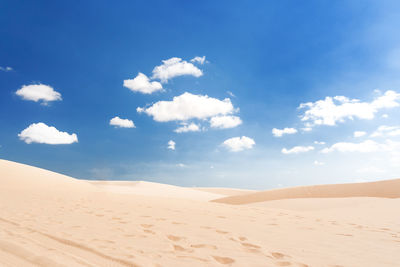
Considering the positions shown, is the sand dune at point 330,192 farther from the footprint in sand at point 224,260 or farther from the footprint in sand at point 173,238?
the footprint in sand at point 224,260

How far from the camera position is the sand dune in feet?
65.9

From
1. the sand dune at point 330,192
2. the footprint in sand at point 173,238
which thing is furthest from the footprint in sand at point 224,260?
the sand dune at point 330,192

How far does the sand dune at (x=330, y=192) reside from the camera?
20.1m

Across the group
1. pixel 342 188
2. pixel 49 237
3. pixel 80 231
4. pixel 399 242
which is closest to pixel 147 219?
pixel 80 231

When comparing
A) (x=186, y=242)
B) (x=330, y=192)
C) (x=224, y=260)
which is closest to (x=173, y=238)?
(x=186, y=242)

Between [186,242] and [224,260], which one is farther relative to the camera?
[186,242]

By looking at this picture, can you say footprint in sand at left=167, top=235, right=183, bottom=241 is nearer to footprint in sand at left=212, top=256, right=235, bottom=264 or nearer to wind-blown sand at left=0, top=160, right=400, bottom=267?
wind-blown sand at left=0, top=160, right=400, bottom=267

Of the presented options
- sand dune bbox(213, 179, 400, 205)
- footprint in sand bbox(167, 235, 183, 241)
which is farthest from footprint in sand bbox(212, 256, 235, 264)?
sand dune bbox(213, 179, 400, 205)

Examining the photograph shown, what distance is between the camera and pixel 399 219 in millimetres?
8375

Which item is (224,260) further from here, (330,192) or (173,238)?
(330,192)

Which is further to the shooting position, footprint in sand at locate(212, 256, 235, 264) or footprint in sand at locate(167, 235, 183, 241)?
footprint in sand at locate(167, 235, 183, 241)

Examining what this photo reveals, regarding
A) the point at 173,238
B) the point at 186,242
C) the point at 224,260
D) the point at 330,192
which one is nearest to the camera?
the point at 224,260

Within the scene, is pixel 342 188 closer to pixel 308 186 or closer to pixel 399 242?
pixel 308 186

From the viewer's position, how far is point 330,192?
73.6ft
